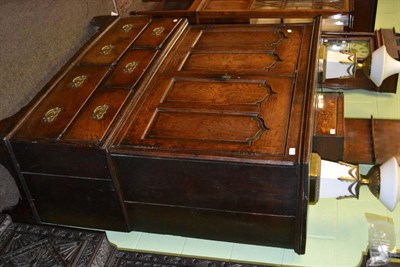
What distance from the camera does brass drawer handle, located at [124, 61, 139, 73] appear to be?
7.24 ft

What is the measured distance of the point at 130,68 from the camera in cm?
222

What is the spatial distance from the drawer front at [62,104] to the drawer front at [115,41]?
0.09m

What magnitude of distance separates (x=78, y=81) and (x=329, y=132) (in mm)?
1232

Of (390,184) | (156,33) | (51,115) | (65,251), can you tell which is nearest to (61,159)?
(51,115)

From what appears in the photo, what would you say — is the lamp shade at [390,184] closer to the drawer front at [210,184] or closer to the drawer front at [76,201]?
the drawer front at [210,184]

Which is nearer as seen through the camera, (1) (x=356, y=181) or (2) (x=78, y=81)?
(1) (x=356, y=181)

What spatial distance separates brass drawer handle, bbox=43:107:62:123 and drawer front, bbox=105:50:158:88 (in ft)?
0.84

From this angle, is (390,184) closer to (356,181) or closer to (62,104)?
(356,181)

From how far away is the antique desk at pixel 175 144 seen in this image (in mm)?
1763

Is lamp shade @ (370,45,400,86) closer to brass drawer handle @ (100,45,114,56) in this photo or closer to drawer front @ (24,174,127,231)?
brass drawer handle @ (100,45,114,56)

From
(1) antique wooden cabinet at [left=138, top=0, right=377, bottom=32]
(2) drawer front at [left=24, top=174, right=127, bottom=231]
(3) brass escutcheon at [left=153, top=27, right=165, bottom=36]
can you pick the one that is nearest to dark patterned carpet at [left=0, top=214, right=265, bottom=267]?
(2) drawer front at [left=24, top=174, right=127, bottom=231]

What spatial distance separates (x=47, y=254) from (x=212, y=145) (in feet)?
2.68

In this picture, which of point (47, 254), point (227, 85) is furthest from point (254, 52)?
point (47, 254)

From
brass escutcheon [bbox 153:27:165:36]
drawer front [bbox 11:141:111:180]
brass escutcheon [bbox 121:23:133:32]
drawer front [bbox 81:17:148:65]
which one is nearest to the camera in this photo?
drawer front [bbox 11:141:111:180]
